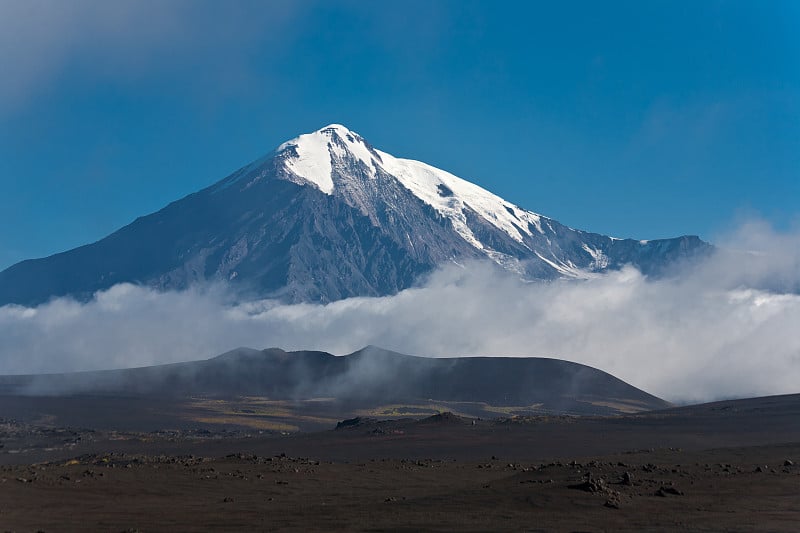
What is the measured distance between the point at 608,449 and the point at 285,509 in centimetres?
4751

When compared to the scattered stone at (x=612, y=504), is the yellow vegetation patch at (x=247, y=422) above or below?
above

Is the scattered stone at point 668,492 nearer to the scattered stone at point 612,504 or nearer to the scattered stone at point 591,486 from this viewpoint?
the scattered stone at point 591,486

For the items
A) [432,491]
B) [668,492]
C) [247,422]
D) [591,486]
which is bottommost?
[432,491]

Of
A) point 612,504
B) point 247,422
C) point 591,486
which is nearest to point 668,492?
point 591,486

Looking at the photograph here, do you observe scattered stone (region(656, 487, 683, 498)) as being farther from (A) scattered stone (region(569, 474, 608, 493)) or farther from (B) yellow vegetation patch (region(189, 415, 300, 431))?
(B) yellow vegetation patch (region(189, 415, 300, 431))

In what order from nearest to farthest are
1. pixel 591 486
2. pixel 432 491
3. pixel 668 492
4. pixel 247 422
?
pixel 591 486 → pixel 668 492 → pixel 432 491 → pixel 247 422

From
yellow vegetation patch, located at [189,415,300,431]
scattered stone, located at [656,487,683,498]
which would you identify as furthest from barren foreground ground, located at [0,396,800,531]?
yellow vegetation patch, located at [189,415,300,431]

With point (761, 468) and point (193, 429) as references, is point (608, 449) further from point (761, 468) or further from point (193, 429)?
point (193, 429)

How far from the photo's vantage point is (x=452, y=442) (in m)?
94.6

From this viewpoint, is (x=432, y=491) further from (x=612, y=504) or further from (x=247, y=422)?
(x=247, y=422)

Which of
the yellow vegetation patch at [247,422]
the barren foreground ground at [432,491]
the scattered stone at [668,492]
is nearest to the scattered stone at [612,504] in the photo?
the barren foreground ground at [432,491]

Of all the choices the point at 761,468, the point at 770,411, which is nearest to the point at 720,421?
the point at 770,411

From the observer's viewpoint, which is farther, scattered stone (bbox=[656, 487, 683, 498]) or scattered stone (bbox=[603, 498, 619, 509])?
scattered stone (bbox=[656, 487, 683, 498])

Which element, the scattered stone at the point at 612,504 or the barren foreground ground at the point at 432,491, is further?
the scattered stone at the point at 612,504
